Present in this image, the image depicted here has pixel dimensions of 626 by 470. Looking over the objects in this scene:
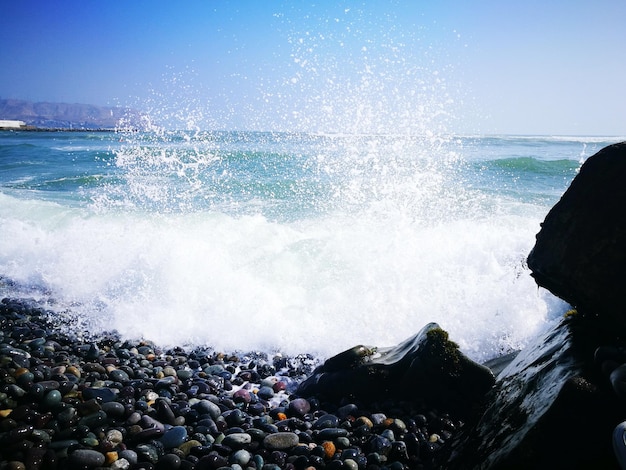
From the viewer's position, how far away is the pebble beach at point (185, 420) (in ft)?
10.9

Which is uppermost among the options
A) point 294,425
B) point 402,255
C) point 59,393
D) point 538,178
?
point 538,178

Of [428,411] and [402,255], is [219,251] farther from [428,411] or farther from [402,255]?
[428,411]

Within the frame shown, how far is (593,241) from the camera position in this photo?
2766 millimetres

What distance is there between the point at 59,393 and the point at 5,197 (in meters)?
12.6

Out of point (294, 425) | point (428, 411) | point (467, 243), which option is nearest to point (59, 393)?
point (294, 425)

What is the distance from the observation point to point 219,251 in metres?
8.74

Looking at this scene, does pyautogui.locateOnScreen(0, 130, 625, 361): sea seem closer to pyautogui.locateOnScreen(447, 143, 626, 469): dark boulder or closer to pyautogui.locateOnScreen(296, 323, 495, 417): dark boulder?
pyautogui.locateOnScreen(296, 323, 495, 417): dark boulder

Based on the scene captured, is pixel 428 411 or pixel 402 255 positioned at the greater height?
pixel 402 255

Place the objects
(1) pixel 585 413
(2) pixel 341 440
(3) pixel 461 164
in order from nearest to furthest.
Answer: (1) pixel 585 413
(2) pixel 341 440
(3) pixel 461 164

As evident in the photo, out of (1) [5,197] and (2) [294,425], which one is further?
(1) [5,197]

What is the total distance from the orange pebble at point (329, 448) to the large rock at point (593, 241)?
2.33m

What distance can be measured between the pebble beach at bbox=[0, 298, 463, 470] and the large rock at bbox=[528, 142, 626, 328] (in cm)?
165

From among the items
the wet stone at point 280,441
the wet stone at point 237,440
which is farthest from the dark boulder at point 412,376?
the wet stone at point 237,440

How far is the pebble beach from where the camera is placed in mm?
3328
